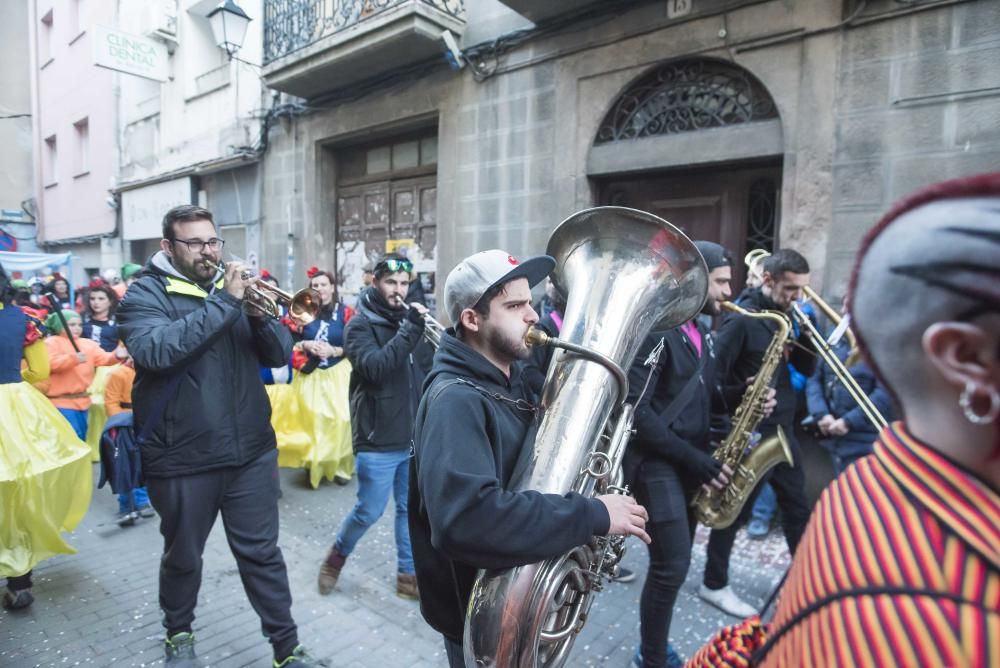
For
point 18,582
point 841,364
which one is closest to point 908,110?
point 841,364

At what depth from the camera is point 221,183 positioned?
407 inches

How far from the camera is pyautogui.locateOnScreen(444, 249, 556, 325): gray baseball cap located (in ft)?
5.90

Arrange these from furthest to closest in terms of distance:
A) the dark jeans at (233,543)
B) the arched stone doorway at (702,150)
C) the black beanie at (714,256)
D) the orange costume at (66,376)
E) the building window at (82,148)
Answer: the building window at (82,148)
the arched stone doorway at (702,150)
the orange costume at (66,376)
the black beanie at (714,256)
the dark jeans at (233,543)

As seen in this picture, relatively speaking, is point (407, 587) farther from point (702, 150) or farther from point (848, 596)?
point (702, 150)

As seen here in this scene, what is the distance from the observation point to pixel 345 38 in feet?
23.1

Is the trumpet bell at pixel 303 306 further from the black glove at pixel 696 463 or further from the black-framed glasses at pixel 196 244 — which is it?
the black glove at pixel 696 463

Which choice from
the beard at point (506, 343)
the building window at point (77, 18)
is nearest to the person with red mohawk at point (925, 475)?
the beard at point (506, 343)

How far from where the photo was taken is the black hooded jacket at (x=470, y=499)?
1.41 metres

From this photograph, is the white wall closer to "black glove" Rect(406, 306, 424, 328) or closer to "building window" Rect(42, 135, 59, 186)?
"building window" Rect(42, 135, 59, 186)

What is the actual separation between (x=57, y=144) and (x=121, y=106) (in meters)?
4.46

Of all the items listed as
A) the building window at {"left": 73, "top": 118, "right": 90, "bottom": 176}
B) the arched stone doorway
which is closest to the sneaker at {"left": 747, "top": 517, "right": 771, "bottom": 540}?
the arched stone doorway

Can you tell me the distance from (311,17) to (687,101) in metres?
5.28

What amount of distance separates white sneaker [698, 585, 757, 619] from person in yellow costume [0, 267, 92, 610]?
370 cm

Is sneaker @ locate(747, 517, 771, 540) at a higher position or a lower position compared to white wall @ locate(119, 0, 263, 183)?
lower
